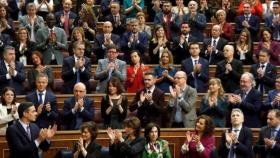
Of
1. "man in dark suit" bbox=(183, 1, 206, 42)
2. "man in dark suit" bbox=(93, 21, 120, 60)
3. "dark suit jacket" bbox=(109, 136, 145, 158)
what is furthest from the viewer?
"man in dark suit" bbox=(183, 1, 206, 42)

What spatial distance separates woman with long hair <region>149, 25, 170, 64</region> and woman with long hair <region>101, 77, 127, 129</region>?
4.35 ft

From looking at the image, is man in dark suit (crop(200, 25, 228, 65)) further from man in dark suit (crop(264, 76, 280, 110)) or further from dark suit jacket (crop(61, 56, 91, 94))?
dark suit jacket (crop(61, 56, 91, 94))

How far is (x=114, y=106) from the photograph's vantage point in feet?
22.0

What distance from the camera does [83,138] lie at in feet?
19.8

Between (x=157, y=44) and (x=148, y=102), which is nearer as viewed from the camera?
(x=148, y=102)

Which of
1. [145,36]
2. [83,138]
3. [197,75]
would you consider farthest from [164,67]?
[83,138]

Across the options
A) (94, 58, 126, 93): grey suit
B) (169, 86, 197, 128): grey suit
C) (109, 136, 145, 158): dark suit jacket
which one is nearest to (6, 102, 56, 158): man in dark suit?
(109, 136, 145, 158): dark suit jacket

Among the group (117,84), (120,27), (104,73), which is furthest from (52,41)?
(117,84)

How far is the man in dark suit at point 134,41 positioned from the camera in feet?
26.6

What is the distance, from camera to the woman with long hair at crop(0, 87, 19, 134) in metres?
6.53

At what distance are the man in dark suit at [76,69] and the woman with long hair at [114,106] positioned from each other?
81 cm

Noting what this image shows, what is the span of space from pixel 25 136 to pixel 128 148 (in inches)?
31.4

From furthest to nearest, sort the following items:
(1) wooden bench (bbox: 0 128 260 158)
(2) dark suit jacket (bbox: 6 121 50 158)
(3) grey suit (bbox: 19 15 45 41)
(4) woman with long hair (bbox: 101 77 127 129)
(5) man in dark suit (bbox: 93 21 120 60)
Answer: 1. (3) grey suit (bbox: 19 15 45 41)
2. (5) man in dark suit (bbox: 93 21 120 60)
3. (4) woman with long hair (bbox: 101 77 127 129)
4. (1) wooden bench (bbox: 0 128 260 158)
5. (2) dark suit jacket (bbox: 6 121 50 158)

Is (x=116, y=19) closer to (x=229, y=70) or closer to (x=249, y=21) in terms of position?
(x=249, y=21)
